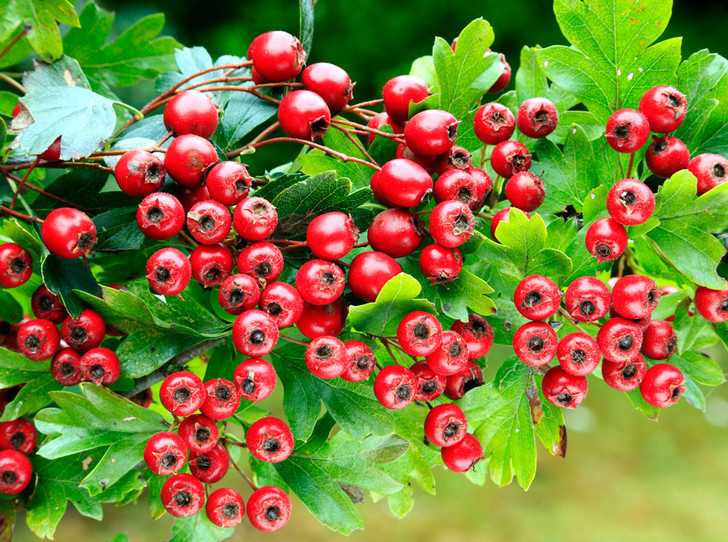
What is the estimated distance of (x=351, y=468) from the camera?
70cm

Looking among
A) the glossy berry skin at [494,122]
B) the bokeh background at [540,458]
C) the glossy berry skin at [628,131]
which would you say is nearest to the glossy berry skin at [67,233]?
the glossy berry skin at [494,122]

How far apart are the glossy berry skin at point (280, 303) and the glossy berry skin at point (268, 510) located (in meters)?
0.22

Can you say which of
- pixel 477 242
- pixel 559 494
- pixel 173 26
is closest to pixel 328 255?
pixel 477 242

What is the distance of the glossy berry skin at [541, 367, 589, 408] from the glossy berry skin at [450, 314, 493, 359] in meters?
0.07

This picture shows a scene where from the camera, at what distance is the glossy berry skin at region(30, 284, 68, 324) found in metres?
0.64

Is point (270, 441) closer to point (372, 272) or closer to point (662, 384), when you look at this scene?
point (372, 272)

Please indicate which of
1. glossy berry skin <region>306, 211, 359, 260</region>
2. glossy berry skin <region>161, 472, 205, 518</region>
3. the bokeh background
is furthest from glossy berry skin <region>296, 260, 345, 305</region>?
the bokeh background

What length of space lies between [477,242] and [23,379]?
0.45 metres

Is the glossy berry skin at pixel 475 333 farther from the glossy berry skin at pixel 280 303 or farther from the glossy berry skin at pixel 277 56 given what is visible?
the glossy berry skin at pixel 277 56

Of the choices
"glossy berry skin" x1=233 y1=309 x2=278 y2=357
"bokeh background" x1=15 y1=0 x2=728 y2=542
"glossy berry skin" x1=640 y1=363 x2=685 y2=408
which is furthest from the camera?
"bokeh background" x1=15 y1=0 x2=728 y2=542

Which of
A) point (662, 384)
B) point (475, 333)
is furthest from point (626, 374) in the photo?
point (475, 333)

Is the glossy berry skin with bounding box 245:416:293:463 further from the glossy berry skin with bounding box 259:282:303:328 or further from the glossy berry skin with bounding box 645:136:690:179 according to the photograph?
the glossy berry skin with bounding box 645:136:690:179

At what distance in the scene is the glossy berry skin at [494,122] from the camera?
0.66 m

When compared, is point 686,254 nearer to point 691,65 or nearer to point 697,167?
point 697,167
